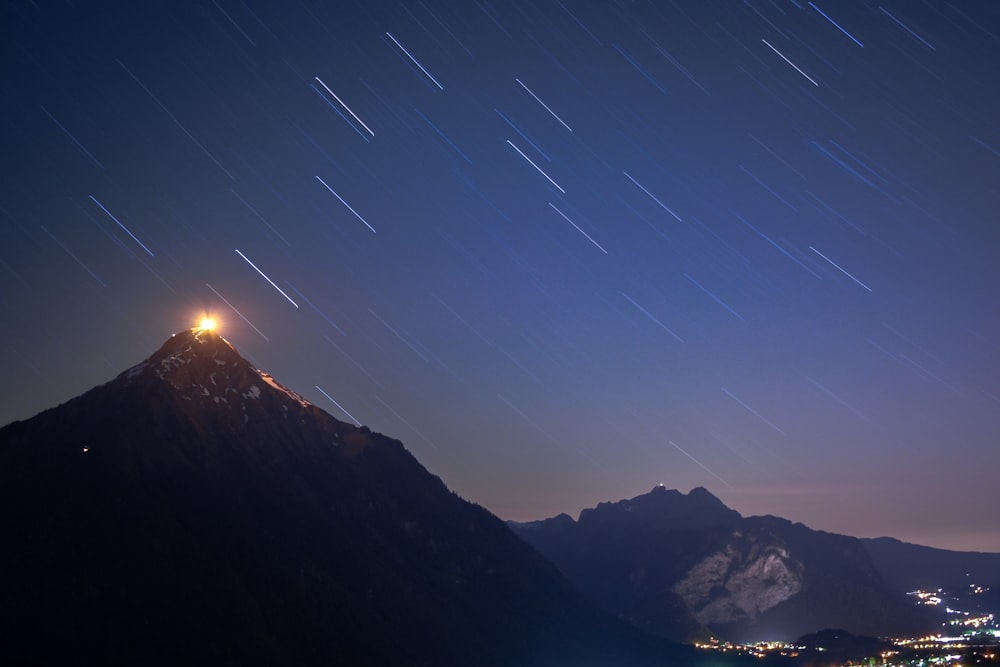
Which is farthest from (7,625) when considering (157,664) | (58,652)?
(157,664)

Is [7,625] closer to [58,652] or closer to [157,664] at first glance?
[58,652]
